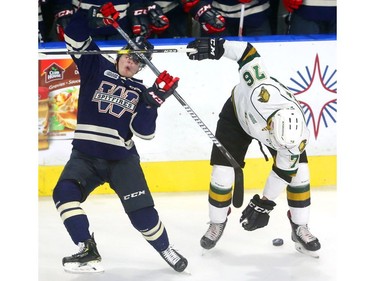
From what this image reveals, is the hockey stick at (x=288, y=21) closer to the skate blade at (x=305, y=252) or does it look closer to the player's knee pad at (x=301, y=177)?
the player's knee pad at (x=301, y=177)

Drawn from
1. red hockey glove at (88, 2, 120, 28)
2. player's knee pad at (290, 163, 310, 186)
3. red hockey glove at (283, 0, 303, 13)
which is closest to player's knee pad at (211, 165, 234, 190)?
player's knee pad at (290, 163, 310, 186)

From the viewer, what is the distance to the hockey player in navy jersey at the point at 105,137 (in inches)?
120

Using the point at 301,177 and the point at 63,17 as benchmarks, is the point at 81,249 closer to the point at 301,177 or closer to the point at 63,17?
the point at 301,177

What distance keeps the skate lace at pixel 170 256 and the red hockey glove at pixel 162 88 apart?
58 centimetres

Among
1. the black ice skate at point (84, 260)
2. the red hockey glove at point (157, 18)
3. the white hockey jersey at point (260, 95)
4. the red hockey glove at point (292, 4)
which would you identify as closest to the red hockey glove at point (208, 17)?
the red hockey glove at point (157, 18)

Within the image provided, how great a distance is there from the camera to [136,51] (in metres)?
3.03

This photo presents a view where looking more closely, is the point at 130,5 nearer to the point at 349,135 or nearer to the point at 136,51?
the point at 136,51

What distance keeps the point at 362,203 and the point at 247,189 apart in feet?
5.65

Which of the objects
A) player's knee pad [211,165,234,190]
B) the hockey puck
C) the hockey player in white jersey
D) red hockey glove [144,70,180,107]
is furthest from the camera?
the hockey puck

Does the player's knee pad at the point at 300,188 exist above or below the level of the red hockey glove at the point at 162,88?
below

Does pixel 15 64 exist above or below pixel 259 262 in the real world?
above

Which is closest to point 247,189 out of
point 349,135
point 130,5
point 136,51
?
point 130,5

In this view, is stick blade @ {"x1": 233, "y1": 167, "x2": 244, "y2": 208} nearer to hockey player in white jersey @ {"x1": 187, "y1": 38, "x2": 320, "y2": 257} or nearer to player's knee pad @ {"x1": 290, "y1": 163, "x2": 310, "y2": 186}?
hockey player in white jersey @ {"x1": 187, "y1": 38, "x2": 320, "y2": 257}

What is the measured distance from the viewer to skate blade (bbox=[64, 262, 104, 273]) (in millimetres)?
3010
